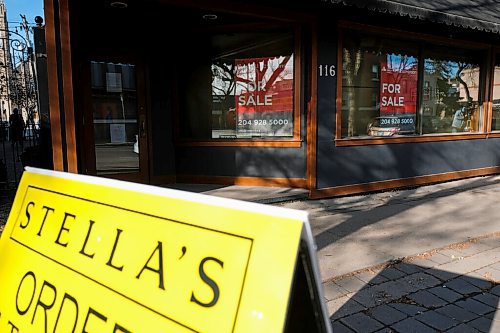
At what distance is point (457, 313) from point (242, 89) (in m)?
5.17

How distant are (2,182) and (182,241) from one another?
6.67 meters

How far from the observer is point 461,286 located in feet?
10.5

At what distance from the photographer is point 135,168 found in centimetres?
704

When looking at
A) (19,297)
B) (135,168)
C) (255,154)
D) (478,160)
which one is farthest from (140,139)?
(478,160)

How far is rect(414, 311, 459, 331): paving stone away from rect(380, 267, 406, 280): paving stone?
0.59 m

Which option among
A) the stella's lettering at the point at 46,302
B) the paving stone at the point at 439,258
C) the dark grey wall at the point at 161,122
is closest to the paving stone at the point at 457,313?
the paving stone at the point at 439,258

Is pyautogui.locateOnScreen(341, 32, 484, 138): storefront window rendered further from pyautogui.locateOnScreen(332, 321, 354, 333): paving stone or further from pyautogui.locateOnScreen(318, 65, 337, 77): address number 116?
pyautogui.locateOnScreen(332, 321, 354, 333): paving stone

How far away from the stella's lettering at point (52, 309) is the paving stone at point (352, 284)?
2201mm

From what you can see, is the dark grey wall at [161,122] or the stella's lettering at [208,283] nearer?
the stella's lettering at [208,283]

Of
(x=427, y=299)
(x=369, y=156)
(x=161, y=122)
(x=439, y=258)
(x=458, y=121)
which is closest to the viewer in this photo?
(x=427, y=299)

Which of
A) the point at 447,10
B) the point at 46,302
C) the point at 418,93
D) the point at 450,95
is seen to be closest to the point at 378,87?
the point at 418,93

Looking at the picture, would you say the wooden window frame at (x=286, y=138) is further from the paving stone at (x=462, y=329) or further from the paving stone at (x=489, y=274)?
the paving stone at (x=462, y=329)

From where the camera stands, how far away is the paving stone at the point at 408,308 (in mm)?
2795

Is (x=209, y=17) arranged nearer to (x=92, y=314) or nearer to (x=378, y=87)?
(x=378, y=87)
